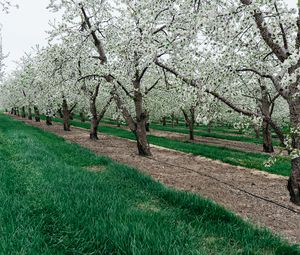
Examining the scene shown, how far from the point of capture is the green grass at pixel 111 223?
439 cm

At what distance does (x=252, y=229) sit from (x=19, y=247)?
4.02 m

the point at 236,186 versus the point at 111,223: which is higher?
the point at 111,223

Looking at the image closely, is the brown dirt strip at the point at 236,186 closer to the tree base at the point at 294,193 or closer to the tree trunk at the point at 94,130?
the tree base at the point at 294,193

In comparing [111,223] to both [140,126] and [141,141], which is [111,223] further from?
[140,126]

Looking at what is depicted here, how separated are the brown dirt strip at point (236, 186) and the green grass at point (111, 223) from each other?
1493mm

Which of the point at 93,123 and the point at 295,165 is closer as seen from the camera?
the point at 295,165

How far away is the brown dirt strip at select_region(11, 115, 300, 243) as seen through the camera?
769 cm

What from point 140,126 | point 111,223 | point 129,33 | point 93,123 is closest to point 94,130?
point 93,123

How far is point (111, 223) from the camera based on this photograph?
4.89m

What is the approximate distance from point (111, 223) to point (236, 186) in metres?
7.00

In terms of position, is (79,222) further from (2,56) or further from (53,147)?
(2,56)

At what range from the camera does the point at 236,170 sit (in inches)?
555

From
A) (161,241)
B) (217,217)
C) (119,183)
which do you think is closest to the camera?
(161,241)

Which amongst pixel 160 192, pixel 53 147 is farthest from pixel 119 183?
pixel 53 147
